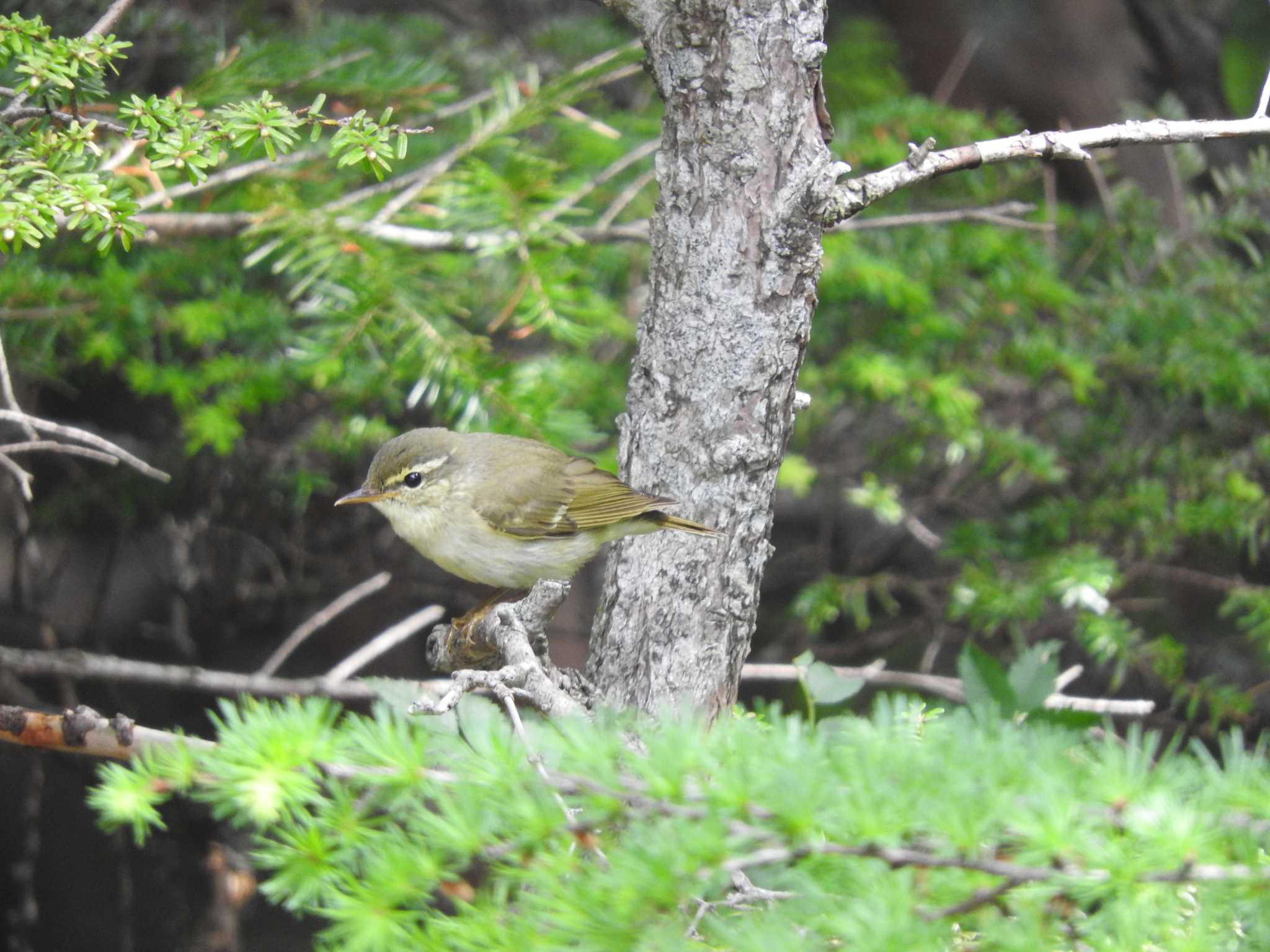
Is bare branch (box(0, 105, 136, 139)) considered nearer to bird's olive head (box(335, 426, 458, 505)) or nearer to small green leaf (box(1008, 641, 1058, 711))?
bird's olive head (box(335, 426, 458, 505))

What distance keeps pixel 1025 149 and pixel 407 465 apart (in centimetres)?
169

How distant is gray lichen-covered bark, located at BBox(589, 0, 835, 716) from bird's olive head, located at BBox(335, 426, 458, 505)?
3.55 feet

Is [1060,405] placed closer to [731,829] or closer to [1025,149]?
[1025,149]

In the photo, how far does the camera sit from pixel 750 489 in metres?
1.87

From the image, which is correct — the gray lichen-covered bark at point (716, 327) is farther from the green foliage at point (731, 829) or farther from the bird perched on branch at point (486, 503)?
the bird perched on branch at point (486, 503)

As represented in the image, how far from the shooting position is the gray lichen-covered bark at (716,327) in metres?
1.73

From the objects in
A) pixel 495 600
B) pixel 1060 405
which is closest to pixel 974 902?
pixel 495 600

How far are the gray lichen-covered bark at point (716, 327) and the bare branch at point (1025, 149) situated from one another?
0.06 metres

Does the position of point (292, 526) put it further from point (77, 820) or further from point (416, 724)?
point (416, 724)

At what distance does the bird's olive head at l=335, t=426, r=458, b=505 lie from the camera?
9.55ft

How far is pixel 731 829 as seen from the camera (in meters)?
1.10

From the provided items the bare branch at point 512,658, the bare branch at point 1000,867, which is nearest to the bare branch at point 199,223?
the bare branch at point 512,658

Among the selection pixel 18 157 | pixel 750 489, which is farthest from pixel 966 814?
pixel 18 157

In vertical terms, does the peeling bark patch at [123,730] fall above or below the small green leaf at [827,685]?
below
